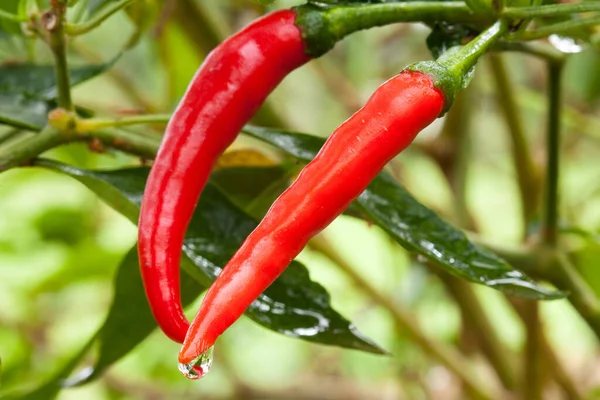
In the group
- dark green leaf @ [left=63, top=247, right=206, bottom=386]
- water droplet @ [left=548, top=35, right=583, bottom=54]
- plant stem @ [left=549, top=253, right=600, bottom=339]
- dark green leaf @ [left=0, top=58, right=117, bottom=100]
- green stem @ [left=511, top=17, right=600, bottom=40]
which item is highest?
green stem @ [left=511, top=17, right=600, bottom=40]

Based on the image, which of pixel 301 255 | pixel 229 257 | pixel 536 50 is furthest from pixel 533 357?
pixel 301 255

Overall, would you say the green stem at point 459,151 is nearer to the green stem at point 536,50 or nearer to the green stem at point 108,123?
the green stem at point 536,50

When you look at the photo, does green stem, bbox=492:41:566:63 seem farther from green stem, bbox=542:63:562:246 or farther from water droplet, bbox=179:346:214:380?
water droplet, bbox=179:346:214:380

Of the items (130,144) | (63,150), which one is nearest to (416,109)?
(130,144)

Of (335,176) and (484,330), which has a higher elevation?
(335,176)

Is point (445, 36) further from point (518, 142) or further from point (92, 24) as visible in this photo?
point (518, 142)

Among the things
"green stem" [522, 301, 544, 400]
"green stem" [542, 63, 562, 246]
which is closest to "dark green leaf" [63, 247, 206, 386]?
"green stem" [542, 63, 562, 246]

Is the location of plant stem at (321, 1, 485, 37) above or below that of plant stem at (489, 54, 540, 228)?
above

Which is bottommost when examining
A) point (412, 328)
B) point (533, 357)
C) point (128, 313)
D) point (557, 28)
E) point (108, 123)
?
point (412, 328)
